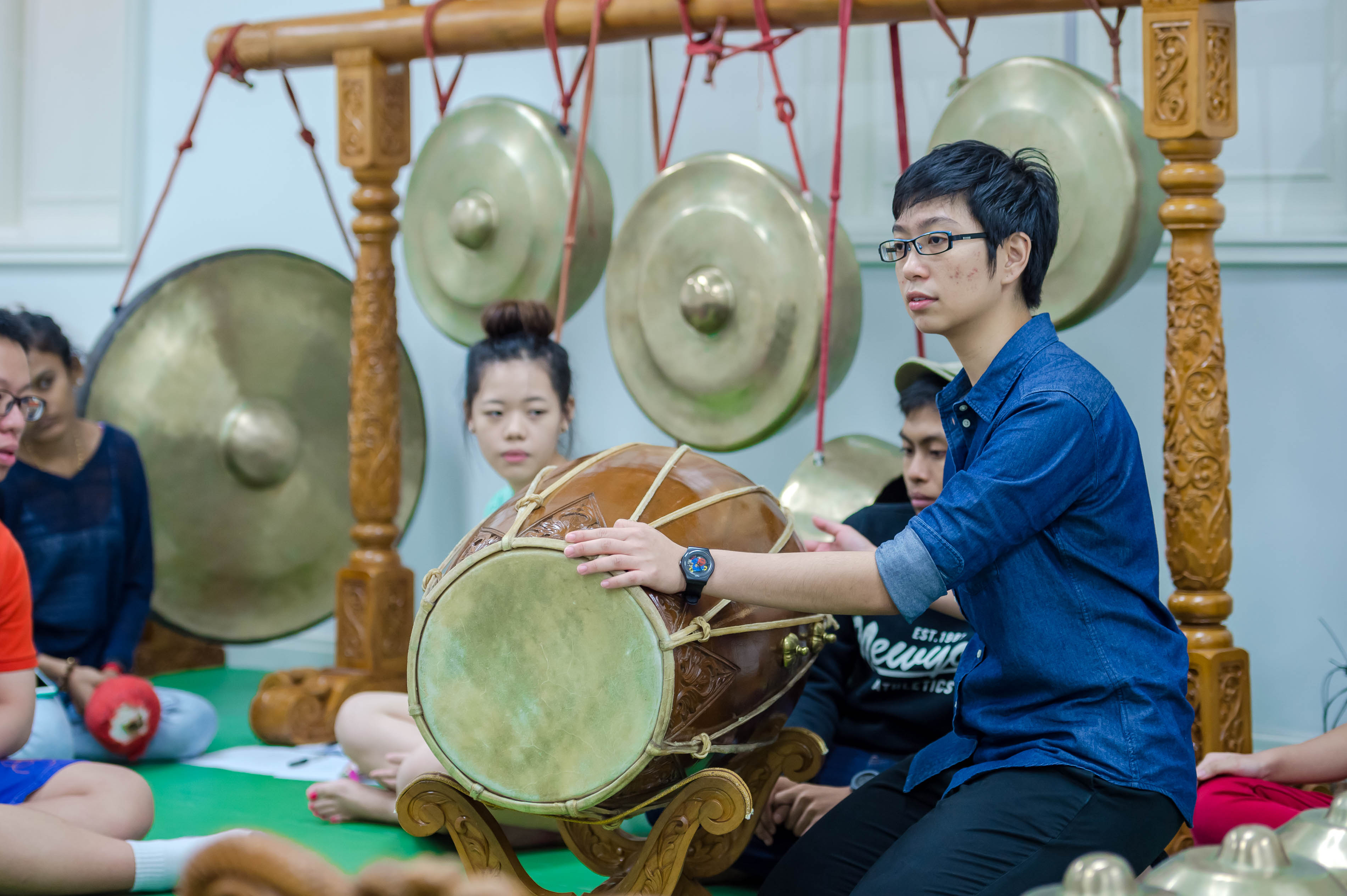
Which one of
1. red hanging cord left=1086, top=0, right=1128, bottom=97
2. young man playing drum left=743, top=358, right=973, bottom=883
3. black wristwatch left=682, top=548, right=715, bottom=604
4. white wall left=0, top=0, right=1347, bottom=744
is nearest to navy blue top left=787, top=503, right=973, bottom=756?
young man playing drum left=743, top=358, right=973, bottom=883

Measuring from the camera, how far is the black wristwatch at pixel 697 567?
1.40 m

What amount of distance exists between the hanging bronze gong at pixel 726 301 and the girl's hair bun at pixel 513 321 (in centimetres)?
27

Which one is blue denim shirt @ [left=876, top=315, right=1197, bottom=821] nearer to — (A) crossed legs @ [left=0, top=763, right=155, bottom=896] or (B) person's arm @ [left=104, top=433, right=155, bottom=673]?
(A) crossed legs @ [left=0, top=763, right=155, bottom=896]

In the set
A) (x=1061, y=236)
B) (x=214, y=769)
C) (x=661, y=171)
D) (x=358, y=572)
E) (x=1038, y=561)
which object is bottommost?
(x=214, y=769)

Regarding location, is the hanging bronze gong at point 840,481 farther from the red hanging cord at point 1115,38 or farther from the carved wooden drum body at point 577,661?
the carved wooden drum body at point 577,661

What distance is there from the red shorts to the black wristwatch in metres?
0.77

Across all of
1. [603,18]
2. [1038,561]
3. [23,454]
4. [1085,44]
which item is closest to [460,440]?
[23,454]

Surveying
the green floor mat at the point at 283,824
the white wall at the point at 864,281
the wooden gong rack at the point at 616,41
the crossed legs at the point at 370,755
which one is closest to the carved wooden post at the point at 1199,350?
the wooden gong rack at the point at 616,41

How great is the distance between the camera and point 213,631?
3.24 metres

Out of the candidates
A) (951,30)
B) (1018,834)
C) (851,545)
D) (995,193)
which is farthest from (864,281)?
(1018,834)

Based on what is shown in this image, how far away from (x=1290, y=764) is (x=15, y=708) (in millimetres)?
1771

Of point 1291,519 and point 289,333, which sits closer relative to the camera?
point 1291,519

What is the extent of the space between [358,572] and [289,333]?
2.81 ft

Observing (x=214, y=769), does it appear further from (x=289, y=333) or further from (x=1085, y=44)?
(x=1085, y=44)
